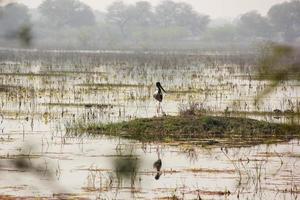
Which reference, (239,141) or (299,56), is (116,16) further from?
(299,56)

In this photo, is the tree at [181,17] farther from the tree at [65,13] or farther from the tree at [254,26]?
the tree at [65,13]

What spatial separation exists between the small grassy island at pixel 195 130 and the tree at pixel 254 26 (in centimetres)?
10062

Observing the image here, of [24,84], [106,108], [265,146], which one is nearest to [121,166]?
[265,146]

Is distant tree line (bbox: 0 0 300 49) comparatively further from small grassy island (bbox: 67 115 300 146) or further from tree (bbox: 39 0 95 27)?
small grassy island (bbox: 67 115 300 146)

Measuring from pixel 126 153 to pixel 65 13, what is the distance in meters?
95.8

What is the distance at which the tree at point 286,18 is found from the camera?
4286 inches

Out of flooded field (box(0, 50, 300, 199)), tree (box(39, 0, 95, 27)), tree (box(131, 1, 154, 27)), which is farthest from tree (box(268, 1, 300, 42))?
flooded field (box(0, 50, 300, 199))

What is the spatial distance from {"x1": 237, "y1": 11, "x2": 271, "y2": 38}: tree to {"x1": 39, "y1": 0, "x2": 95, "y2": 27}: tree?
87.4 ft

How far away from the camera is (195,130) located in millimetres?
13141

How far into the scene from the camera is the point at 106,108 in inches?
671

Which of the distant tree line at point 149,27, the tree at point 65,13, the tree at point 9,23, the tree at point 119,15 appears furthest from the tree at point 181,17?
the tree at point 9,23

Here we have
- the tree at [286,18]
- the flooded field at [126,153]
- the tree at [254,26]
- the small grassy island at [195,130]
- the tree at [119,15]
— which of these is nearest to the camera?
the flooded field at [126,153]

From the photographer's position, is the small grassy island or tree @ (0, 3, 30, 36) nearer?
tree @ (0, 3, 30, 36)

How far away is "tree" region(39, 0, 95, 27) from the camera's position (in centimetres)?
10238
